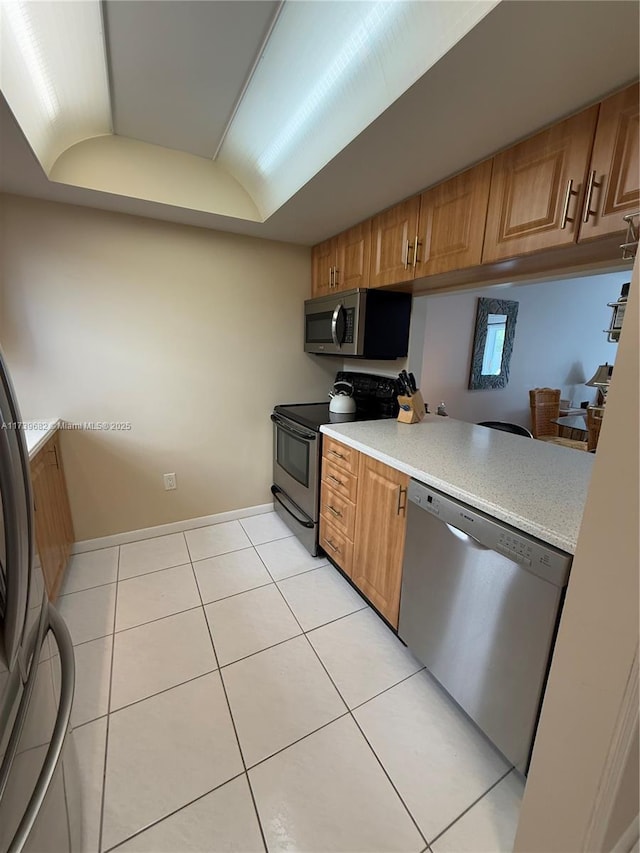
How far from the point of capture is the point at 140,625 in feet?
5.73

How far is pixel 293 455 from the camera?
2.46m

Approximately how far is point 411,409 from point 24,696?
1.94 meters

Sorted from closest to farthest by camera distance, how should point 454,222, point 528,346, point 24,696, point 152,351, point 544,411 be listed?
point 24,696
point 454,222
point 152,351
point 544,411
point 528,346

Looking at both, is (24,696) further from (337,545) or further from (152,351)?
(152,351)

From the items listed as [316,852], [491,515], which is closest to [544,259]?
[491,515]

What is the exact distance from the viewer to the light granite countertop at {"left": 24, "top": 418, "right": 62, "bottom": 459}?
159cm

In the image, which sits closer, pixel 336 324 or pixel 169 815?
pixel 169 815

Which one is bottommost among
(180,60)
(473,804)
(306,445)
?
(473,804)

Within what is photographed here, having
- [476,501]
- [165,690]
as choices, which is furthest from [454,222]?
[165,690]

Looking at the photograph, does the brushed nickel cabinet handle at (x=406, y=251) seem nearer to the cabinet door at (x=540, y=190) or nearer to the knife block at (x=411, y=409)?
the cabinet door at (x=540, y=190)

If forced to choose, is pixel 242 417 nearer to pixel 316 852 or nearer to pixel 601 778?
pixel 316 852

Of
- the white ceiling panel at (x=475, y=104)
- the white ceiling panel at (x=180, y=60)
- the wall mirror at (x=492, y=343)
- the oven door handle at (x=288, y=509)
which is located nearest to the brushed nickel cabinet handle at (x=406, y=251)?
the white ceiling panel at (x=475, y=104)

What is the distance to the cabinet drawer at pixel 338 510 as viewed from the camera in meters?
1.90

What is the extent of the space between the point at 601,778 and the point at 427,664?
764 mm
